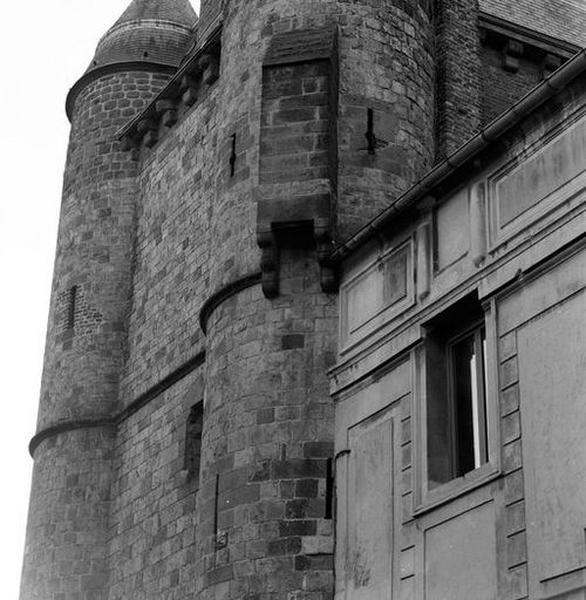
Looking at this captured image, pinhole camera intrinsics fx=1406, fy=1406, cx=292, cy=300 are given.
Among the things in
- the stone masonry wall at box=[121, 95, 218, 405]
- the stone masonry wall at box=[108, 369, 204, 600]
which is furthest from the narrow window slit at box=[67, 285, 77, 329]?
the stone masonry wall at box=[108, 369, 204, 600]

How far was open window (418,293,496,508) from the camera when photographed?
13.1 meters

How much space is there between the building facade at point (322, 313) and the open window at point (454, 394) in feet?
0.09

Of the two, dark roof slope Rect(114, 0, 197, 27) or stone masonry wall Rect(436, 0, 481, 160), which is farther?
dark roof slope Rect(114, 0, 197, 27)

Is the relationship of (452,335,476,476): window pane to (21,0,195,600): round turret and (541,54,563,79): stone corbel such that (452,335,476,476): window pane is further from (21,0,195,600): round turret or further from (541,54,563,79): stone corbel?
(541,54,563,79): stone corbel

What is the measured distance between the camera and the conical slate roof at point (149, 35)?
79.5 ft

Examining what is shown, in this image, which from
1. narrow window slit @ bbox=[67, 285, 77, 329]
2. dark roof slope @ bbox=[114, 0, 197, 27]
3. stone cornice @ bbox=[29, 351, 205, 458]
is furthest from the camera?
dark roof slope @ bbox=[114, 0, 197, 27]

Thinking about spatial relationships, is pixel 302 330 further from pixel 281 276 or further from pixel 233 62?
pixel 233 62

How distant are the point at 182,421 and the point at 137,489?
4.93 feet

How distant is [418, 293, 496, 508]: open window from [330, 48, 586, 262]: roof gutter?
141cm

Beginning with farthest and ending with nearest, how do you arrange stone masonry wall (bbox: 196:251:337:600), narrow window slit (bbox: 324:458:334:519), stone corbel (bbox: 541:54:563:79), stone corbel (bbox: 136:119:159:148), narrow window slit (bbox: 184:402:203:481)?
stone corbel (bbox: 136:119:159:148)
stone corbel (bbox: 541:54:563:79)
narrow window slit (bbox: 184:402:203:481)
narrow window slit (bbox: 324:458:334:519)
stone masonry wall (bbox: 196:251:337:600)

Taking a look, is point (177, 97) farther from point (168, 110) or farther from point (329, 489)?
point (329, 489)

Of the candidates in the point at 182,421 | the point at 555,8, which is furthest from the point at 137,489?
the point at 555,8

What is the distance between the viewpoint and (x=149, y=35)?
2448 centimetres

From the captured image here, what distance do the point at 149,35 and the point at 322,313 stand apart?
10.3 meters
